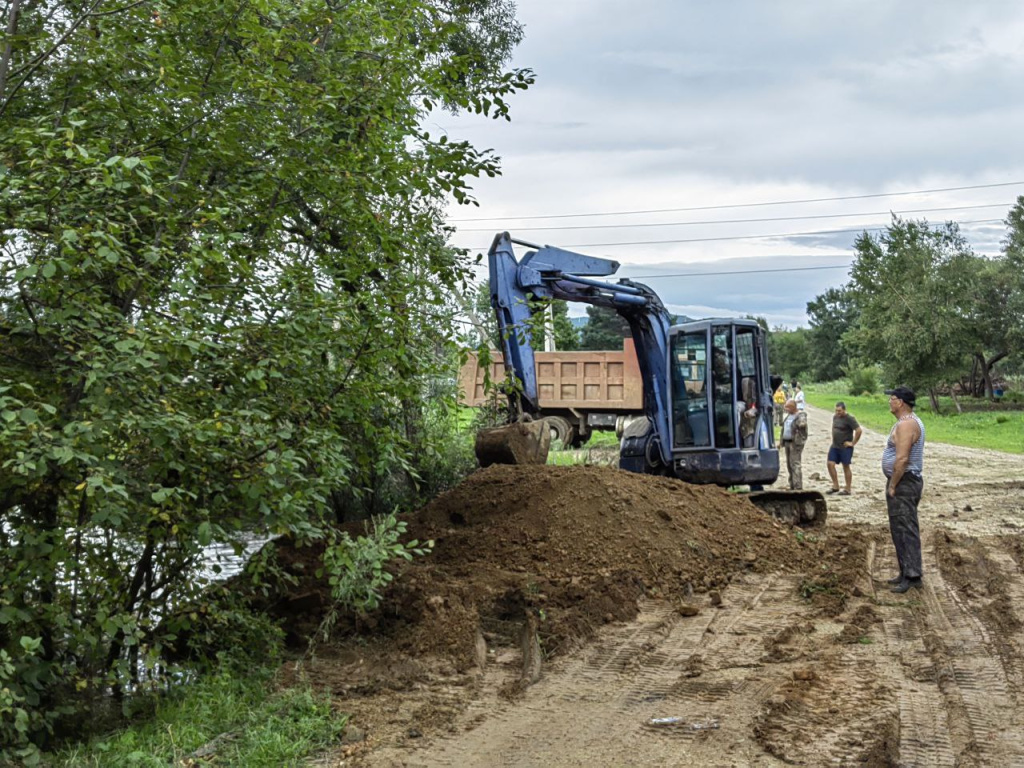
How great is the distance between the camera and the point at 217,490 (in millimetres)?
6184

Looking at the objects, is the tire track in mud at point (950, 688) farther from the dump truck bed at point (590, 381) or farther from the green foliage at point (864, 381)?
the green foliage at point (864, 381)

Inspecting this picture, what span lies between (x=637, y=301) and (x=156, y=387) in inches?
359

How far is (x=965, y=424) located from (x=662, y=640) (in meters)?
33.4

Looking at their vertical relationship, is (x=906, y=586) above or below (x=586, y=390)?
below

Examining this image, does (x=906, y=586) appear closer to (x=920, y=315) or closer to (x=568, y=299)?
(x=568, y=299)

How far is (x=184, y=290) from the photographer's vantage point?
228 inches

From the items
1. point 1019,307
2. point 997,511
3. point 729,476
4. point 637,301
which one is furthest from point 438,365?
point 1019,307

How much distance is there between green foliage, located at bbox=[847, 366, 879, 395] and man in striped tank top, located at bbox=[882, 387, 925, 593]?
213ft

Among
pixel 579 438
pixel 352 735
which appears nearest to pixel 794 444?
pixel 579 438

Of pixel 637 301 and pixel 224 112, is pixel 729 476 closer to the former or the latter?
pixel 637 301

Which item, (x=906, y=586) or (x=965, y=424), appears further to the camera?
(x=965, y=424)

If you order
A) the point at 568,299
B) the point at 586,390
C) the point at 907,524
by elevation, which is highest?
the point at 568,299

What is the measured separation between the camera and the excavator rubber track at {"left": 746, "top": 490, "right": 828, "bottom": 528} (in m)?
14.2

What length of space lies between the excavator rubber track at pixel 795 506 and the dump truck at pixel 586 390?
12641 millimetres
